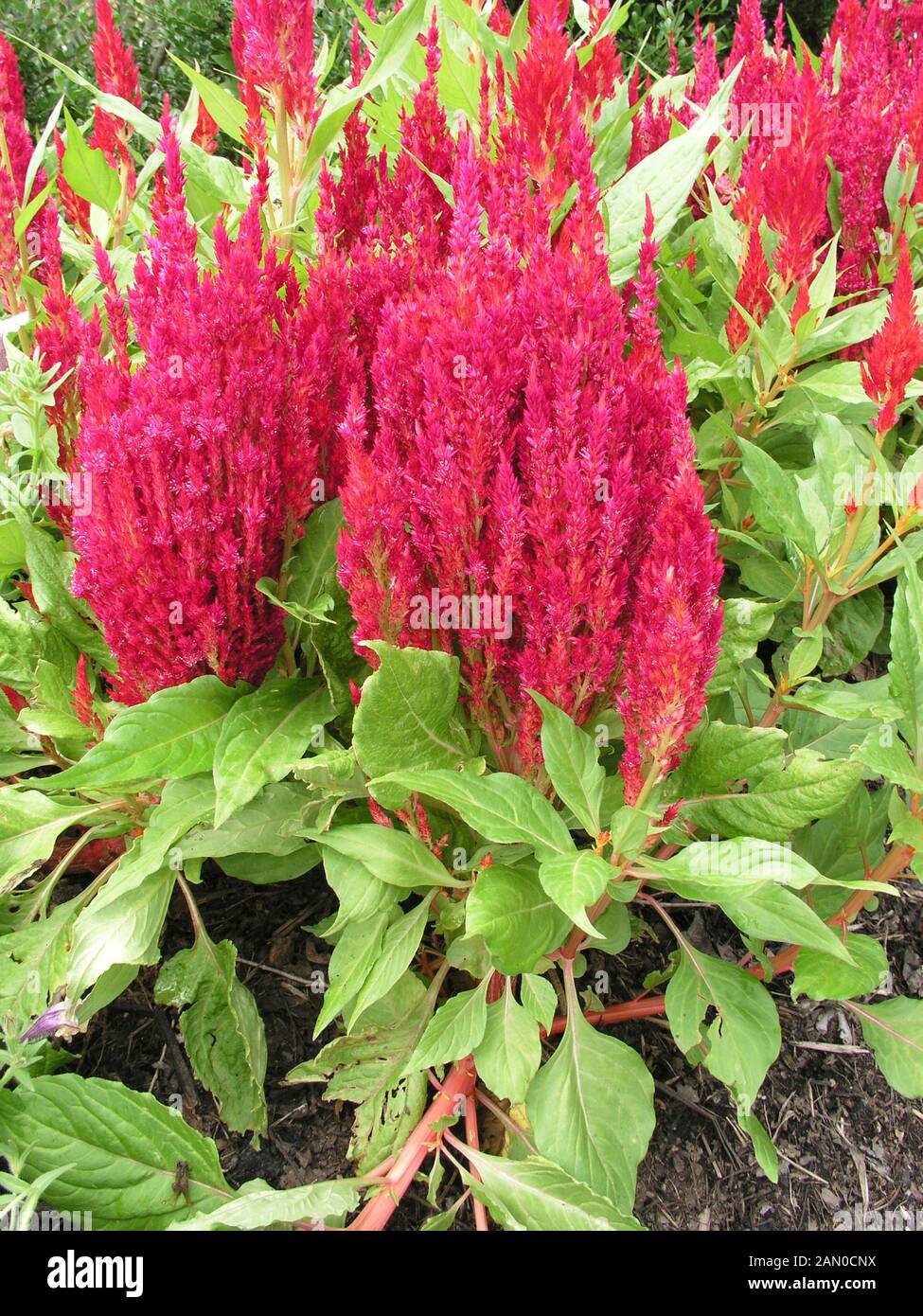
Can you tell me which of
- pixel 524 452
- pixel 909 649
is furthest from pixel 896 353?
pixel 524 452

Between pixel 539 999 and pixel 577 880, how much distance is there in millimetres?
397

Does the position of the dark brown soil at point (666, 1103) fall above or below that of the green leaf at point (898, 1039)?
below

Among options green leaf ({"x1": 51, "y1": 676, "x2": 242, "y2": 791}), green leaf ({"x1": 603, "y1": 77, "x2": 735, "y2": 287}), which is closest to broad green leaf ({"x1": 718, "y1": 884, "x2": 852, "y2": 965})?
green leaf ({"x1": 51, "y1": 676, "x2": 242, "y2": 791})

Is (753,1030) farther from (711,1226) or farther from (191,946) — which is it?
(191,946)

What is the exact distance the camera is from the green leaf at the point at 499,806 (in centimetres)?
140

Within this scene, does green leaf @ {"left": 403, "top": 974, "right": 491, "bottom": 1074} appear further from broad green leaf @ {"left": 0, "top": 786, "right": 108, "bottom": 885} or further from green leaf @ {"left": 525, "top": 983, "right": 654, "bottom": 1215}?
broad green leaf @ {"left": 0, "top": 786, "right": 108, "bottom": 885}

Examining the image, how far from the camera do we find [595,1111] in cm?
166

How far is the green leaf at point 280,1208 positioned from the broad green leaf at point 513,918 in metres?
0.44

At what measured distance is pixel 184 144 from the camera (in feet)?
7.23

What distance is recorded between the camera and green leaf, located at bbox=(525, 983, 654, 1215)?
1604mm

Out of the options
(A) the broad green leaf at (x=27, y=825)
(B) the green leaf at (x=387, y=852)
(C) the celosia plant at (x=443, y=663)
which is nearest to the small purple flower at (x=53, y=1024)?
(C) the celosia plant at (x=443, y=663)

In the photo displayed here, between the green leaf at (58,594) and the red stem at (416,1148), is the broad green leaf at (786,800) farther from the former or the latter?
the green leaf at (58,594)

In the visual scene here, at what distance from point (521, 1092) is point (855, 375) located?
1.49m
